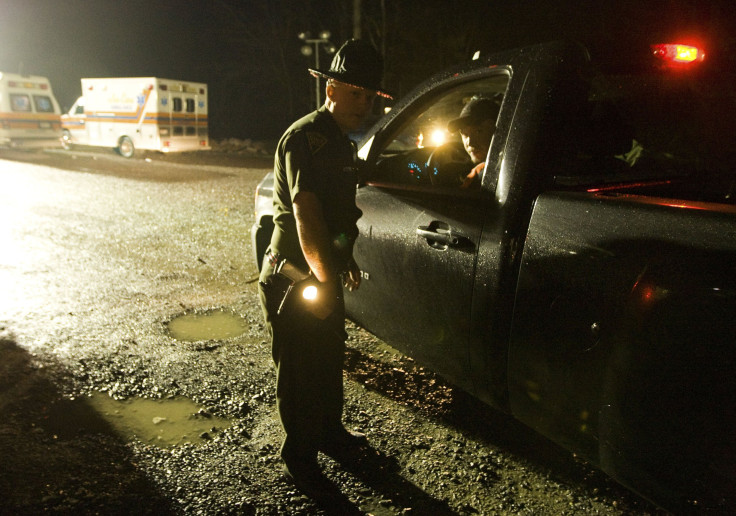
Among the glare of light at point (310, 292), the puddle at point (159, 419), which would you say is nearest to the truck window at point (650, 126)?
the glare of light at point (310, 292)

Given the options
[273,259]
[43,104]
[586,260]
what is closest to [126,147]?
[43,104]

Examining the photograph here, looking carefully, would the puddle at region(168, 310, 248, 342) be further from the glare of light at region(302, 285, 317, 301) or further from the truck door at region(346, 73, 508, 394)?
the glare of light at region(302, 285, 317, 301)

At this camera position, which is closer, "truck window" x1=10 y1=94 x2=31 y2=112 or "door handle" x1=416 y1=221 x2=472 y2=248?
"door handle" x1=416 y1=221 x2=472 y2=248

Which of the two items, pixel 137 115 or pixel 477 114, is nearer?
pixel 477 114

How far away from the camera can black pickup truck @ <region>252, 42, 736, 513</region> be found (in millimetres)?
1468

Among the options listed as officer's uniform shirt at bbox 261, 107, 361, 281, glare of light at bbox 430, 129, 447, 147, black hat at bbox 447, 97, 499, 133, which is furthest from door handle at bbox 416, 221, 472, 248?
glare of light at bbox 430, 129, 447, 147

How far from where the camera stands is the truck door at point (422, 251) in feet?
7.25

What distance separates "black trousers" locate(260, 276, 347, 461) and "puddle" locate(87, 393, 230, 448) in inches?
25.5

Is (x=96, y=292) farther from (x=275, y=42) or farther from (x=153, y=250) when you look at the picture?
(x=275, y=42)

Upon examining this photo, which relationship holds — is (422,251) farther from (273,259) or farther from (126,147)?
(126,147)

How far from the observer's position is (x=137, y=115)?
17031 millimetres

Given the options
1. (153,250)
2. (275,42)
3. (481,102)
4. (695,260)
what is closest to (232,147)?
(275,42)

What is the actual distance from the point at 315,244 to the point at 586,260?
3.12 feet

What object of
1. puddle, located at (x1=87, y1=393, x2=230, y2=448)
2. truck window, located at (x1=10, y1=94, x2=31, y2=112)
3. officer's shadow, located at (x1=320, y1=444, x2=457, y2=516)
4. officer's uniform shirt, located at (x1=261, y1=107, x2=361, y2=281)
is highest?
truck window, located at (x1=10, y1=94, x2=31, y2=112)
